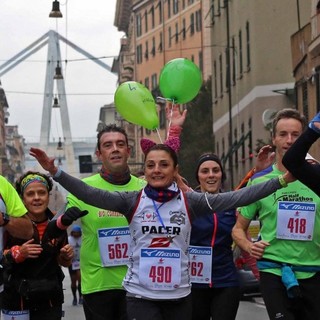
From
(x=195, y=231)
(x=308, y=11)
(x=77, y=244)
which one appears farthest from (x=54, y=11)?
(x=195, y=231)

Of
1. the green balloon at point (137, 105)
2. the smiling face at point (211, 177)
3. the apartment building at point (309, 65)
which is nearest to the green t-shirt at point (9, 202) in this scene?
the smiling face at point (211, 177)

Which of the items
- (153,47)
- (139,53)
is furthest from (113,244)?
(139,53)

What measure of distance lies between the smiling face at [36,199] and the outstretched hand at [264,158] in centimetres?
162

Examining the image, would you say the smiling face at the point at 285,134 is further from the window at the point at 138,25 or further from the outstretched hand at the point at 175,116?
the window at the point at 138,25

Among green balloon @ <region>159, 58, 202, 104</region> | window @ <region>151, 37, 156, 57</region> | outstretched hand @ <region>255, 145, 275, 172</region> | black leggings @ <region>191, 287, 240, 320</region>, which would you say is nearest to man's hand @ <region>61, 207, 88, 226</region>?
outstretched hand @ <region>255, 145, 275, 172</region>

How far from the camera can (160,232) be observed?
25.8 ft

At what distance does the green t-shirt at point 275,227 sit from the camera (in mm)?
8336

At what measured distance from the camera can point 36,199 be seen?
9133 millimetres

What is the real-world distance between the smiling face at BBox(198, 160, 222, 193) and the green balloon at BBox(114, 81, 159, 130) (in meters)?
1.14

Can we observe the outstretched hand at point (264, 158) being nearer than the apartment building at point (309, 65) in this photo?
Yes

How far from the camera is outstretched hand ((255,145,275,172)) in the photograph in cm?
860

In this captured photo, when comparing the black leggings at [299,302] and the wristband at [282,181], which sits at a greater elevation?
the wristband at [282,181]

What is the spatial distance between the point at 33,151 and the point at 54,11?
105 feet

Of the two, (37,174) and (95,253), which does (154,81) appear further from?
(37,174)
